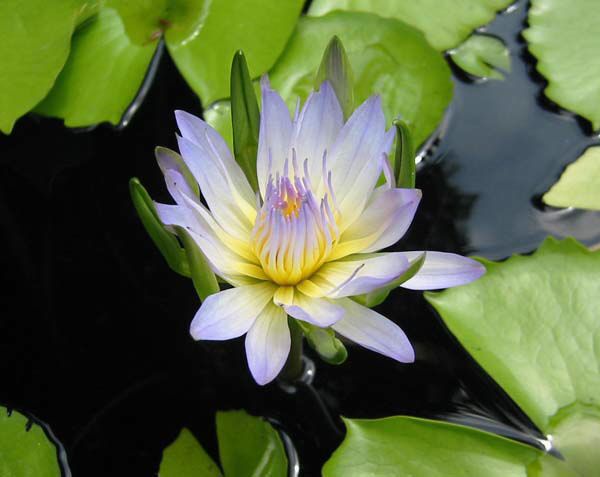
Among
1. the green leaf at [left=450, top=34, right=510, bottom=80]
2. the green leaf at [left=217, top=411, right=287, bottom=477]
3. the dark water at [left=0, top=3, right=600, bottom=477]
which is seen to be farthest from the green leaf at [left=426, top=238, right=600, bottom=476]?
the green leaf at [left=450, top=34, right=510, bottom=80]

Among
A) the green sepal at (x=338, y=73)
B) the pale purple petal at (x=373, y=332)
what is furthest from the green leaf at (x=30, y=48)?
the pale purple petal at (x=373, y=332)

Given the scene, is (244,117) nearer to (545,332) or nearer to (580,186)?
(545,332)

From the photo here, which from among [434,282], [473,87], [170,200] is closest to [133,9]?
[170,200]

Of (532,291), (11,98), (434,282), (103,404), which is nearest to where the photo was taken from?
(434,282)

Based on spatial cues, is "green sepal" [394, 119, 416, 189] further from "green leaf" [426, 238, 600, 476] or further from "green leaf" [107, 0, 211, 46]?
"green leaf" [107, 0, 211, 46]

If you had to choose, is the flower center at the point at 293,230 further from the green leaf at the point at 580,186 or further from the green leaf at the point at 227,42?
the green leaf at the point at 580,186

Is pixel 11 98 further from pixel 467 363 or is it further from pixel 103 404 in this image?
pixel 467 363
